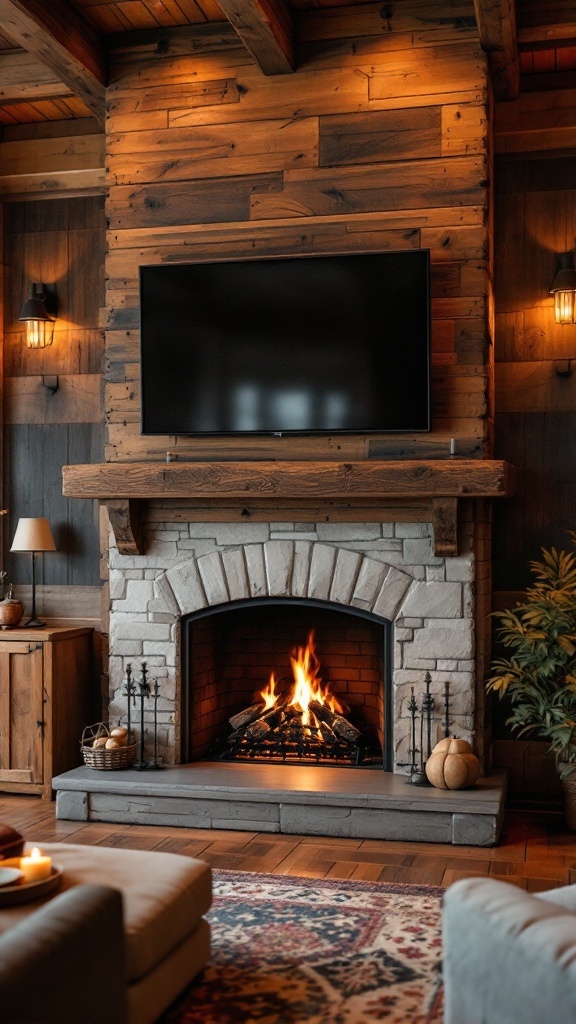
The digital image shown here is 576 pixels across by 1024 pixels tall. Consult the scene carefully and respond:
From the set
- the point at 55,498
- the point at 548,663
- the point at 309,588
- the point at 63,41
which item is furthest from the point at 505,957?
the point at 63,41

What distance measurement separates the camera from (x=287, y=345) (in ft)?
16.2

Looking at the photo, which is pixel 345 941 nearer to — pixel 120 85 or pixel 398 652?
pixel 398 652

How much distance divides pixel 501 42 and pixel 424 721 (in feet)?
10.1

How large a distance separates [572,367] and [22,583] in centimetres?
318

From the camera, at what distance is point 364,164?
4941 mm

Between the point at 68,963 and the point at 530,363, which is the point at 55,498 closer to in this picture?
the point at 530,363

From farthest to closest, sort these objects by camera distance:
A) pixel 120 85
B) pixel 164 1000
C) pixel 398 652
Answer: pixel 120 85
pixel 398 652
pixel 164 1000

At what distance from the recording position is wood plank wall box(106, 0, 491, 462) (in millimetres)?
4820

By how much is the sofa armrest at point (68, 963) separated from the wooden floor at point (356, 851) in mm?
1877

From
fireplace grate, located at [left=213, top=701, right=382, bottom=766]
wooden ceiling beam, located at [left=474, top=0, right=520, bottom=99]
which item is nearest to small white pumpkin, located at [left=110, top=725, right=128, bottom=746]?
fireplace grate, located at [left=213, top=701, right=382, bottom=766]

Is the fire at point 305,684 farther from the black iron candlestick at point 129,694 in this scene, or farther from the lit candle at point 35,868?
the lit candle at point 35,868

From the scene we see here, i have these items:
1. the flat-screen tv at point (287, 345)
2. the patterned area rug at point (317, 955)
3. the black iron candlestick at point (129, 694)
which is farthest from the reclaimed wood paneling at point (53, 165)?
the patterned area rug at point (317, 955)

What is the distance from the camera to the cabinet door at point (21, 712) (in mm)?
5242

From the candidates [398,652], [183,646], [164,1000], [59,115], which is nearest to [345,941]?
[164,1000]
